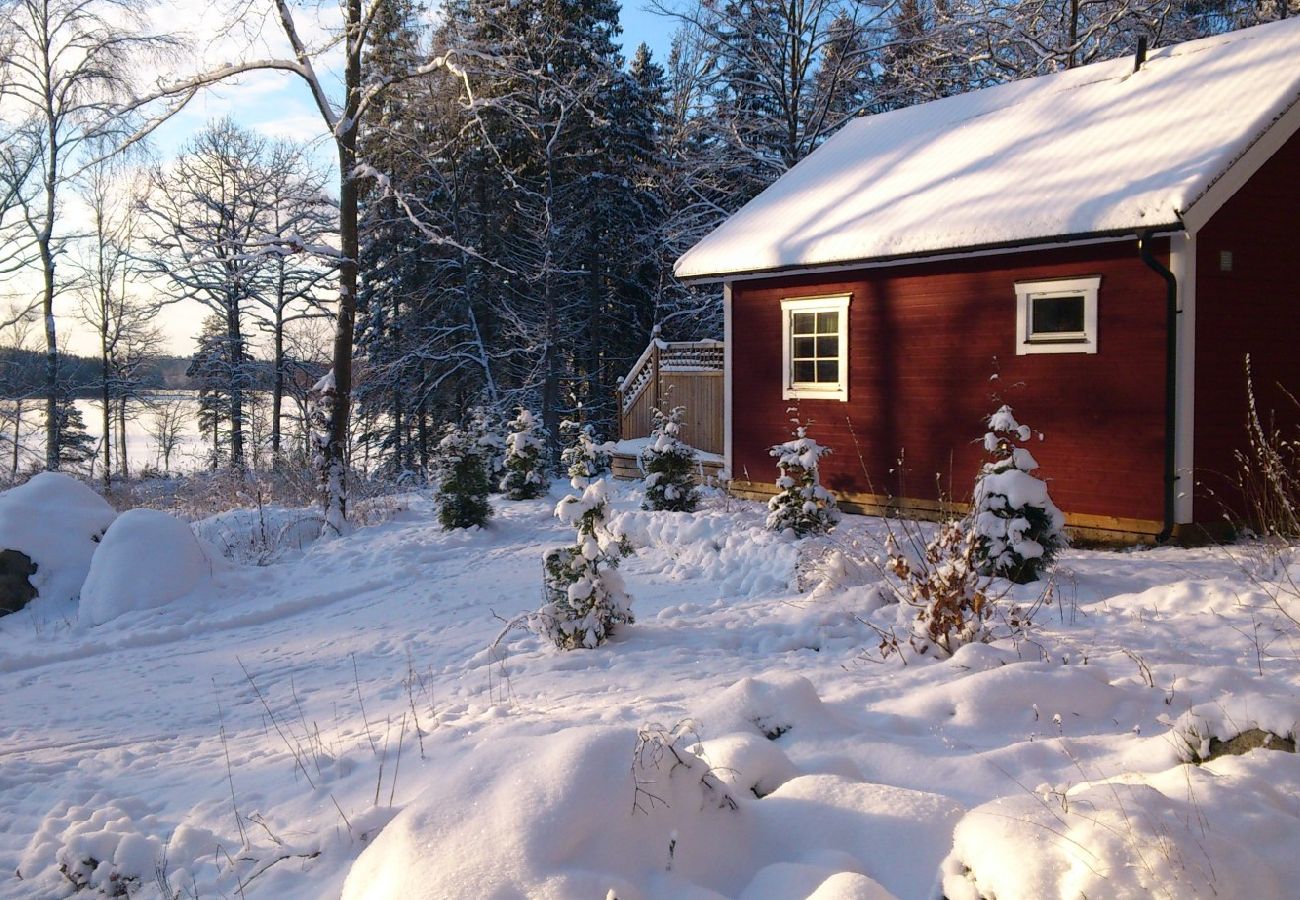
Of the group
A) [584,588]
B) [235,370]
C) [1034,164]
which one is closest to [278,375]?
[235,370]

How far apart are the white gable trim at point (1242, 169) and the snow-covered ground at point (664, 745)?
320 centimetres

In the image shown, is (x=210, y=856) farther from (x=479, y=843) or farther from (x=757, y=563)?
(x=757, y=563)

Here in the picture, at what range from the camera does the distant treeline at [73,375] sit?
Answer: 88.1 ft

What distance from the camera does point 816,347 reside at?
504 inches

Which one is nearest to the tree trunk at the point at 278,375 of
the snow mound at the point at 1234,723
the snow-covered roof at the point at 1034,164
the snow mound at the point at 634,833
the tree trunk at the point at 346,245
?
the tree trunk at the point at 346,245

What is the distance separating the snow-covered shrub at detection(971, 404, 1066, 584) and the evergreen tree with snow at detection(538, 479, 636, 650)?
2.88 metres

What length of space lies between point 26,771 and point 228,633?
3360 millimetres

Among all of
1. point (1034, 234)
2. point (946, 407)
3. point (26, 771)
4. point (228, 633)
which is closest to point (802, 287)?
point (946, 407)

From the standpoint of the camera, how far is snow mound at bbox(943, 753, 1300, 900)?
2434 mm

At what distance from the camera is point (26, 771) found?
17.0 feet

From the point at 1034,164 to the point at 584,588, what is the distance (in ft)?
26.0

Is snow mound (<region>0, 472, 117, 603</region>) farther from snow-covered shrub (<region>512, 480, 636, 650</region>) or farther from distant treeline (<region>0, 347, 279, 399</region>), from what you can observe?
distant treeline (<region>0, 347, 279, 399</region>)

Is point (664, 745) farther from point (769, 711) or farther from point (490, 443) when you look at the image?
point (490, 443)

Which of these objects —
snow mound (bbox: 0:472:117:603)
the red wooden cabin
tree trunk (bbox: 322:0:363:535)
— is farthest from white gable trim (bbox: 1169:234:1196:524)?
snow mound (bbox: 0:472:117:603)
